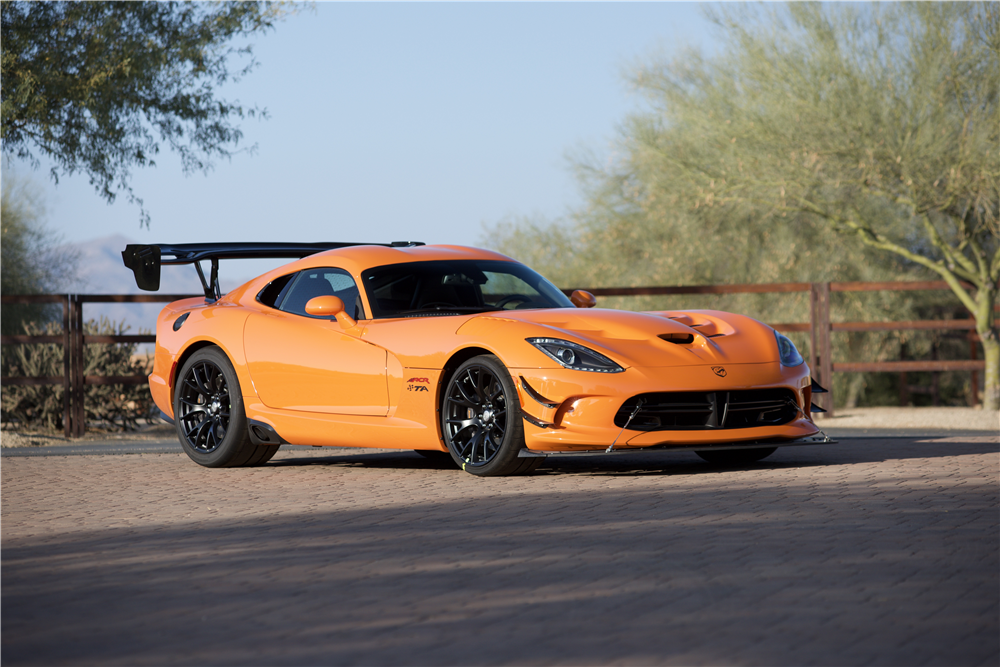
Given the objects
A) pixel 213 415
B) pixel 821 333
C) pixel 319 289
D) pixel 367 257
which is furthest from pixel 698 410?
pixel 821 333

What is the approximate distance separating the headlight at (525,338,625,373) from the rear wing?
8.83 ft

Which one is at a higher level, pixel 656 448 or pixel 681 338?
pixel 681 338

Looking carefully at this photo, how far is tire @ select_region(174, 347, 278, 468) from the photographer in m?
9.73

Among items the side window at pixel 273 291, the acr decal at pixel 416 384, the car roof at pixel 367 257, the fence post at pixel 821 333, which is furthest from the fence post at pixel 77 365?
the fence post at pixel 821 333

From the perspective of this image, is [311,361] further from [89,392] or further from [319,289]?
[89,392]

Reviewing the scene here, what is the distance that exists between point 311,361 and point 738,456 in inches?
123

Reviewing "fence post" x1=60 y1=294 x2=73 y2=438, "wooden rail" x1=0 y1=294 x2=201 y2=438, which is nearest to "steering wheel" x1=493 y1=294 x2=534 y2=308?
"wooden rail" x1=0 y1=294 x2=201 y2=438

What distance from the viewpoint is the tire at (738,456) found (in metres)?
9.23

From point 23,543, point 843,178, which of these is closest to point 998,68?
point 843,178

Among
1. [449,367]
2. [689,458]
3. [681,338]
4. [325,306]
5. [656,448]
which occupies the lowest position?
[689,458]

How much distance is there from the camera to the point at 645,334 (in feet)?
27.2

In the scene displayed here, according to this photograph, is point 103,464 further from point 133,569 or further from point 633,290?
point 633,290

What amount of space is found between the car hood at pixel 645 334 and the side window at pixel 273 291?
6.57ft

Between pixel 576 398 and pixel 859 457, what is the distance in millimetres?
2649
